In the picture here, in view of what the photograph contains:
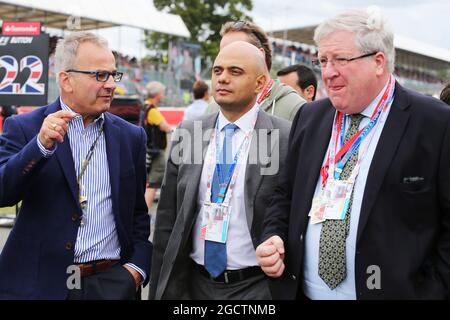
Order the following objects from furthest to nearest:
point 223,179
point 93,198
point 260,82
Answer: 1. point 260,82
2. point 223,179
3. point 93,198

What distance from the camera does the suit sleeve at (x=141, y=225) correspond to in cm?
310

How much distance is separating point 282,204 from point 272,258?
1.18 ft

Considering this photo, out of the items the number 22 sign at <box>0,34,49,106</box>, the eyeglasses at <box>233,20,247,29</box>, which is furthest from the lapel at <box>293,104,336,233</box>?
the number 22 sign at <box>0,34,49,106</box>

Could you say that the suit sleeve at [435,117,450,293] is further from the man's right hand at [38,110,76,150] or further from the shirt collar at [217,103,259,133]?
the man's right hand at [38,110,76,150]

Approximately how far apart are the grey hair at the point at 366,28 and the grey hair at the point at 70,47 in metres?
1.24

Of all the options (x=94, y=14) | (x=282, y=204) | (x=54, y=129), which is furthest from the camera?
(x=94, y=14)

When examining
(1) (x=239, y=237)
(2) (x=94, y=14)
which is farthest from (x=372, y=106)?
(2) (x=94, y=14)

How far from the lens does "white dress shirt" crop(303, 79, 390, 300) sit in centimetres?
231

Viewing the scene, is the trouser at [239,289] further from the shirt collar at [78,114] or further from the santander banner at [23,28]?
the santander banner at [23,28]

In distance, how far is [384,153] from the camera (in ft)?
7.47

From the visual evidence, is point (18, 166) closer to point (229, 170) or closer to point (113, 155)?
point (113, 155)

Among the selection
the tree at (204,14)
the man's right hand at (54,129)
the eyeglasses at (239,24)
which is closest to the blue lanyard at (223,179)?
the man's right hand at (54,129)
